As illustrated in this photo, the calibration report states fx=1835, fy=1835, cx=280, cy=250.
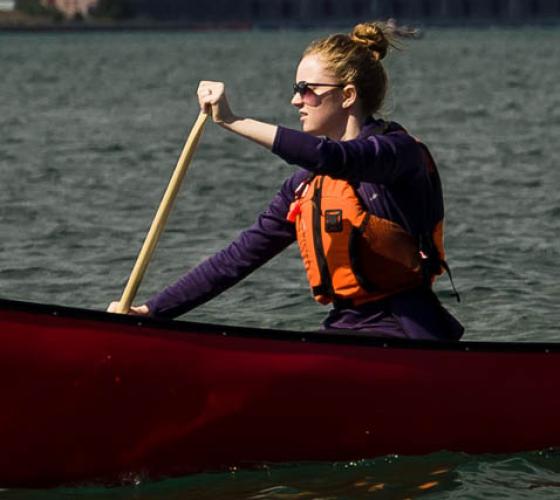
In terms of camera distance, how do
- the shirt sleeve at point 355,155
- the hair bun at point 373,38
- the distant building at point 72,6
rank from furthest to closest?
the distant building at point 72,6 → the hair bun at point 373,38 → the shirt sleeve at point 355,155

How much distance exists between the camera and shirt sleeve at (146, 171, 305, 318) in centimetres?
666

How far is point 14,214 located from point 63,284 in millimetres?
4621

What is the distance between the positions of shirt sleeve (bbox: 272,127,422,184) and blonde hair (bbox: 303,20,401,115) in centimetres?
17

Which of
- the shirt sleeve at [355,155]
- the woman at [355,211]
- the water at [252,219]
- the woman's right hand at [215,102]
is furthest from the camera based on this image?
the water at [252,219]

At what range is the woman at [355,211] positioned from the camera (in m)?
6.16

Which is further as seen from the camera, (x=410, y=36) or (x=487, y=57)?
(x=487, y=57)

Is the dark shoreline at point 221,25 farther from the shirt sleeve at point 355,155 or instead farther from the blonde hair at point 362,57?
the shirt sleeve at point 355,155

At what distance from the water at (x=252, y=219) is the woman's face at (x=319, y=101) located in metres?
0.26

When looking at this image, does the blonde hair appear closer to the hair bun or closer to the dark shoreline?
the hair bun

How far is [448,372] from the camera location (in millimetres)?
6512

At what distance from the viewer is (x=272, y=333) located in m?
6.31

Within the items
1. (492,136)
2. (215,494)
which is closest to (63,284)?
(215,494)

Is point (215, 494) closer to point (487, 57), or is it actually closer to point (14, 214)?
point (14, 214)

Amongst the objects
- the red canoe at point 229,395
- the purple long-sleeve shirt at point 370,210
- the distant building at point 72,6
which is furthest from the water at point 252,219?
the distant building at point 72,6
